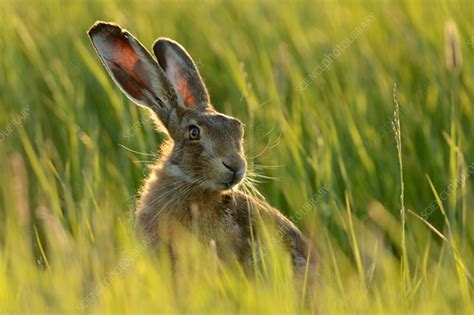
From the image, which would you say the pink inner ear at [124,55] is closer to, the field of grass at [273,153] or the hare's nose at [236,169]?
the field of grass at [273,153]

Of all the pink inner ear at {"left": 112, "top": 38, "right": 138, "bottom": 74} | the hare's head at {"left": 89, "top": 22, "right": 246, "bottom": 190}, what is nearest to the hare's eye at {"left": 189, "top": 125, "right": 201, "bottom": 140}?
the hare's head at {"left": 89, "top": 22, "right": 246, "bottom": 190}

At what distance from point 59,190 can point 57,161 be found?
259mm

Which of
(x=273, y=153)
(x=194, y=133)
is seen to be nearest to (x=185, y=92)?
(x=194, y=133)

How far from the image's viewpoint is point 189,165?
4.81m

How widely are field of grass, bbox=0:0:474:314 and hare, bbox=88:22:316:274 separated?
0.56ft

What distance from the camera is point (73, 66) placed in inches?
267

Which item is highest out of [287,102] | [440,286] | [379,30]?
[379,30]

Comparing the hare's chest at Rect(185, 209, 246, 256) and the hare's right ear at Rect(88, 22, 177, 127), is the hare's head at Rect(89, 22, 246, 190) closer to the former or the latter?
the hare's right ear at Rect(88, 22, 177, 127)

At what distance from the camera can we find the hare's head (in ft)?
15.4

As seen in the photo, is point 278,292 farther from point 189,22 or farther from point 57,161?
point 189,22

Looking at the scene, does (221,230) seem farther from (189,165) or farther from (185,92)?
(185,92)

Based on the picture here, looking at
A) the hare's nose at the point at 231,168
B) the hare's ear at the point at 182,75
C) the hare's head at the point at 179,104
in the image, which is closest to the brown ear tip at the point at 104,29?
the hare's head at the point at 179,104

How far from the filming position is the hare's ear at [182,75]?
5.19 meters

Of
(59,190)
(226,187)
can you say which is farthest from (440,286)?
(59,190)
